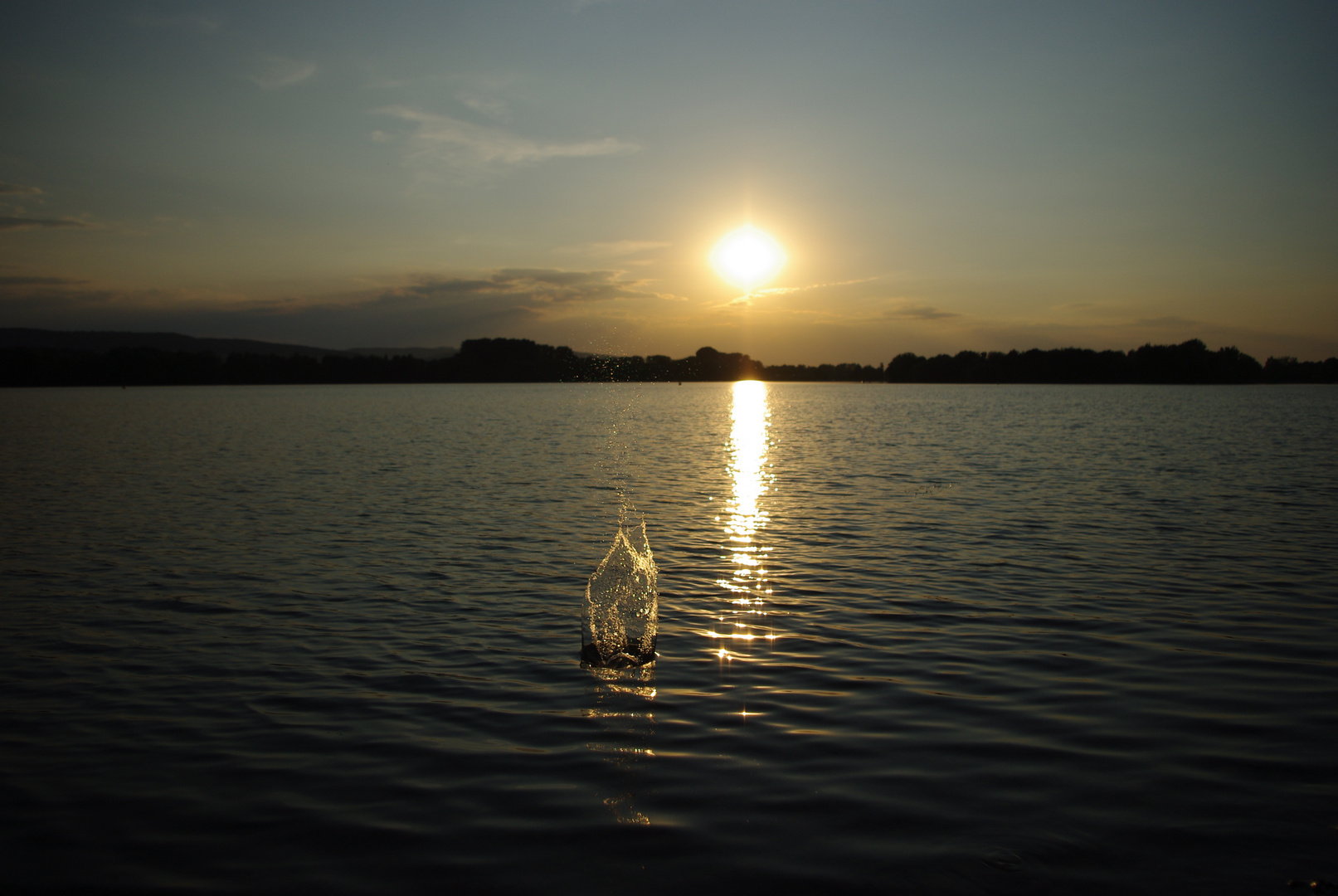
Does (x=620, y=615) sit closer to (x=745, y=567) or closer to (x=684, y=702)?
(x=684, y=702)

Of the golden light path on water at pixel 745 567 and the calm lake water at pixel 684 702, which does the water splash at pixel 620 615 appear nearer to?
the calm lake water at pixel 684 702

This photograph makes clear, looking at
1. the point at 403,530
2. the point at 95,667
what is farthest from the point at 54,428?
the point at 95,667

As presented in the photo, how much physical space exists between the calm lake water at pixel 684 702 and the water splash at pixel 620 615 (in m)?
0.55

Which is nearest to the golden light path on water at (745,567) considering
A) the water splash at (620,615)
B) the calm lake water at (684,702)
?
the calm lake water at (684,702)

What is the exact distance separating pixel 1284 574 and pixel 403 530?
19.4 meters

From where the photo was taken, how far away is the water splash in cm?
1157

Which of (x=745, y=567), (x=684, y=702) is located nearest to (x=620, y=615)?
(x=684, y=702)

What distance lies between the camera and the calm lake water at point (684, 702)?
6723 millimetres

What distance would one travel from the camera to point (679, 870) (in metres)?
6.46

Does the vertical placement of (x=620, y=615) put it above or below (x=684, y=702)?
above

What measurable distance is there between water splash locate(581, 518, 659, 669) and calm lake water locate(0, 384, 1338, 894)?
548 mm

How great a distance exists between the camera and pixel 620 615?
11953 millimetres

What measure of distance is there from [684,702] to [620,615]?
218cm

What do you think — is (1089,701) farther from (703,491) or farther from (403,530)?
(703,491)
